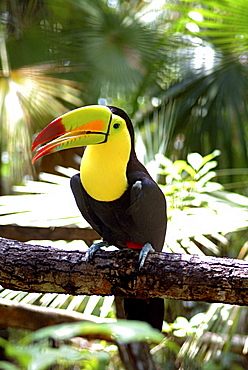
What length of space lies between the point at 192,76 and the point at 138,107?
438mm

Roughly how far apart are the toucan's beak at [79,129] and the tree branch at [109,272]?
0.98 ft

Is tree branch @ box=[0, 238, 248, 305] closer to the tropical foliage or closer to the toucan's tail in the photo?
the toucan's tail

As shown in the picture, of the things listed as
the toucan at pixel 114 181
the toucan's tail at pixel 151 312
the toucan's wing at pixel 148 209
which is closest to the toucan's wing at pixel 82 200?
the toucan at pixel 114 181

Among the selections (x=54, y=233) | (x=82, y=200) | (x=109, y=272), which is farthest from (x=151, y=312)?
(x=54, y=233)

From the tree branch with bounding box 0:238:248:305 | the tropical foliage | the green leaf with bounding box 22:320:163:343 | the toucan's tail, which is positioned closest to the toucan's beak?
the tree branch with bounding box 0:238:248:305

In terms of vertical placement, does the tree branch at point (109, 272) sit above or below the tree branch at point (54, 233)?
above

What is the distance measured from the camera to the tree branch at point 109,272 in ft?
4.04

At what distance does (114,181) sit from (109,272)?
0.91 ft

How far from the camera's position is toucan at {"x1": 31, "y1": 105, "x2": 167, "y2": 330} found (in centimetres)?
140

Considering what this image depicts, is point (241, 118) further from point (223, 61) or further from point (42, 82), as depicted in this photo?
point (42, 82)

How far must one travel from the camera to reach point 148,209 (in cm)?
146

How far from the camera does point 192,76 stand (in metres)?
2.85

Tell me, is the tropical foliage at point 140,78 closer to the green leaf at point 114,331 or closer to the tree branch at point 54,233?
the tree branch at point 54,233

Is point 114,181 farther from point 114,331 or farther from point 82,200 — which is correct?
point 114,331
